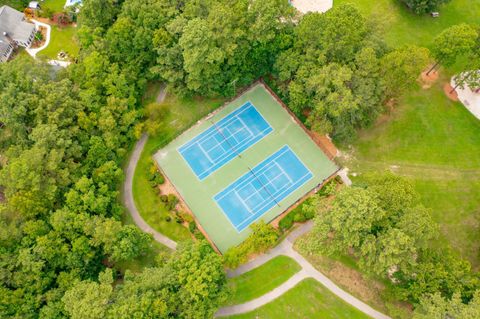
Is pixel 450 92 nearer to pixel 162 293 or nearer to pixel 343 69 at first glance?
pixel 343 69

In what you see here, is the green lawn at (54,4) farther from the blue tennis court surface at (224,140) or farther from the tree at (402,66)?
the tree at (402,66)

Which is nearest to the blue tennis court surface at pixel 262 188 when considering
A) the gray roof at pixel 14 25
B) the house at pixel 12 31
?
the house at pixel 12 31

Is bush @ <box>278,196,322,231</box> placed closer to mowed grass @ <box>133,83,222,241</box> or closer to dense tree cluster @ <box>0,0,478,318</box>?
dense tree cluster @ <box>0,0,478,318</box>

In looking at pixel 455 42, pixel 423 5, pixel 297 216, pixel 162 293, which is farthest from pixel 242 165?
pixel 423 5

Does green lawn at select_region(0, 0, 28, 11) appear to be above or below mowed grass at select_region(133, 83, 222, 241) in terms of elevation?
above

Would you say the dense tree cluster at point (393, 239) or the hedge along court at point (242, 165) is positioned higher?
the hedge along court at point (242, 165)

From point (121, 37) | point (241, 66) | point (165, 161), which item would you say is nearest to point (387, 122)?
point (241, 66)

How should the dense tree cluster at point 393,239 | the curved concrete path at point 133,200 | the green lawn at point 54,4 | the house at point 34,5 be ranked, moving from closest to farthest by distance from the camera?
the dense tree cluster at point 393,239 → the curved concrete path at point 133,200 → the house at point 34,5 → the green lawn at point 54,4

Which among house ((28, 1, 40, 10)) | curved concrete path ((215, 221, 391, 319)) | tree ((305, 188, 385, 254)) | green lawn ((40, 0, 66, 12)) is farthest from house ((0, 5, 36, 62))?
tree ((305, 188, 385, 254))
